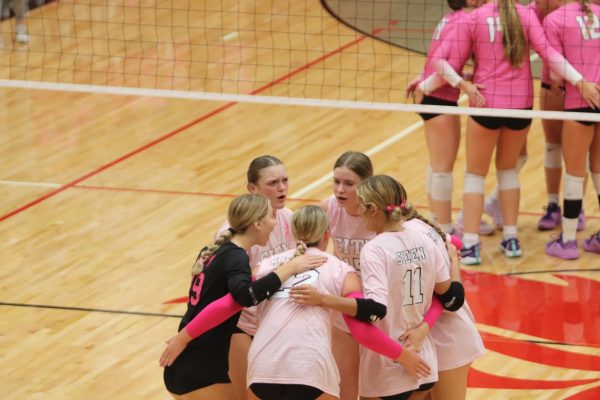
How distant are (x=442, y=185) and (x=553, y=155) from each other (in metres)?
1.10

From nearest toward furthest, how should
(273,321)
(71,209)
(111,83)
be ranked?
(273,321)
(71,209)
(111,83)

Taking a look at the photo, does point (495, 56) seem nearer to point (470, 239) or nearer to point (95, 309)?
point (470, 239)

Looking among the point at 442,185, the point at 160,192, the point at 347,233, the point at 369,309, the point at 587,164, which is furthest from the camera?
the point at 160,192

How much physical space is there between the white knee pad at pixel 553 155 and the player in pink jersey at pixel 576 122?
40 centimetres

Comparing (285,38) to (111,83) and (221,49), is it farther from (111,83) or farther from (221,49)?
(111,83)

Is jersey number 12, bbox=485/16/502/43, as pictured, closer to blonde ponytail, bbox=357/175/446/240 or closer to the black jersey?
blonde ponytail, bbox=357/175/446/240

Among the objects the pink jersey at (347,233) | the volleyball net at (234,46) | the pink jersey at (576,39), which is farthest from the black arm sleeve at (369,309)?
the volleyball net at (234,46)

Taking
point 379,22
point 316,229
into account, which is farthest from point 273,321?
point 379,22

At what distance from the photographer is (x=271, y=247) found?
651 cm

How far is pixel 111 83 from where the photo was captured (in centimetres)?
1362

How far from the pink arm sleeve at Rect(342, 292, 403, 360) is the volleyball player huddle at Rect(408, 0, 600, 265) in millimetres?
4014

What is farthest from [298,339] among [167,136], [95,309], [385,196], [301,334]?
[167,136]

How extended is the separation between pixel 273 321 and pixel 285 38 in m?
10.1

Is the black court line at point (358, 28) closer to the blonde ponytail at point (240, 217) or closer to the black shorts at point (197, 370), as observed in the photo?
the blonde ponytail at point (240, 217)
